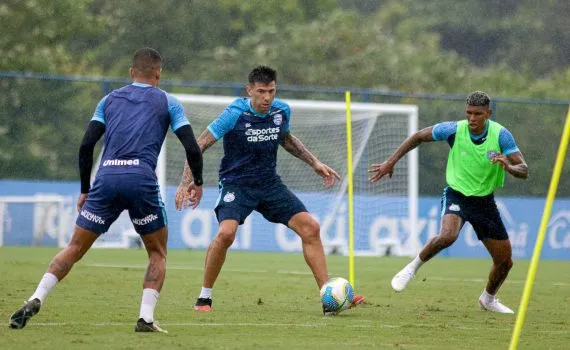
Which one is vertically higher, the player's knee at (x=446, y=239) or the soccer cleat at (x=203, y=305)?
the player's knee at (x=446, y=239)

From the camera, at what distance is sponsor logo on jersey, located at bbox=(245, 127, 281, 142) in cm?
1174

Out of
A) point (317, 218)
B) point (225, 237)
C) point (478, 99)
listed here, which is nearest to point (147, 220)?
point (225, 237)

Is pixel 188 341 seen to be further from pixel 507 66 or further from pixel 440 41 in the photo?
pixel 440 41

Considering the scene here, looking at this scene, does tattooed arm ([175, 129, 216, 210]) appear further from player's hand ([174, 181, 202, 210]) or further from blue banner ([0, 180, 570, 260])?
blue banner ([0, 180, 570, 260])

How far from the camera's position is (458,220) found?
41.0 feet

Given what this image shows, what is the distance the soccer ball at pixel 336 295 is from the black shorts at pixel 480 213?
5.81 ft

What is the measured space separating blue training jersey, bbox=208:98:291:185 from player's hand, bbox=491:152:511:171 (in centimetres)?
197

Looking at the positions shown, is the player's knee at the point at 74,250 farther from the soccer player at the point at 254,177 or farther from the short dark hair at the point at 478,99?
the short dark hair at the point at 478,99

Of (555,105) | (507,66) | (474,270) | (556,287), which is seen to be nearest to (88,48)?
(507,66)

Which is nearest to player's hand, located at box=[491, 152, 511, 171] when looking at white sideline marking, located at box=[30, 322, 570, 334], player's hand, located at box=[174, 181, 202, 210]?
white sideline marking, located at box=[30, 322, 570, 334]

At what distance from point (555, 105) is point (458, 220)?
1668 cm

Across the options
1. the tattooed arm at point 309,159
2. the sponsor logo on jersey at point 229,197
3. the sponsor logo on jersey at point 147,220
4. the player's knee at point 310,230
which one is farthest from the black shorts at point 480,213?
the sponsor logo on jersey at point 147,220

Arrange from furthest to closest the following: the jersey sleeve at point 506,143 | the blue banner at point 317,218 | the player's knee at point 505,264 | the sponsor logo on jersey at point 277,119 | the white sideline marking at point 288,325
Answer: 1. the blue banner at point 317,218
2. the player's knee at point 505,264
3. the jersey sleeve at point 506,143
4. the sponsor logo on jersey at point 277,119
5. the white sideline marking at point 288,325

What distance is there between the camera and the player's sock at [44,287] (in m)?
9.32
